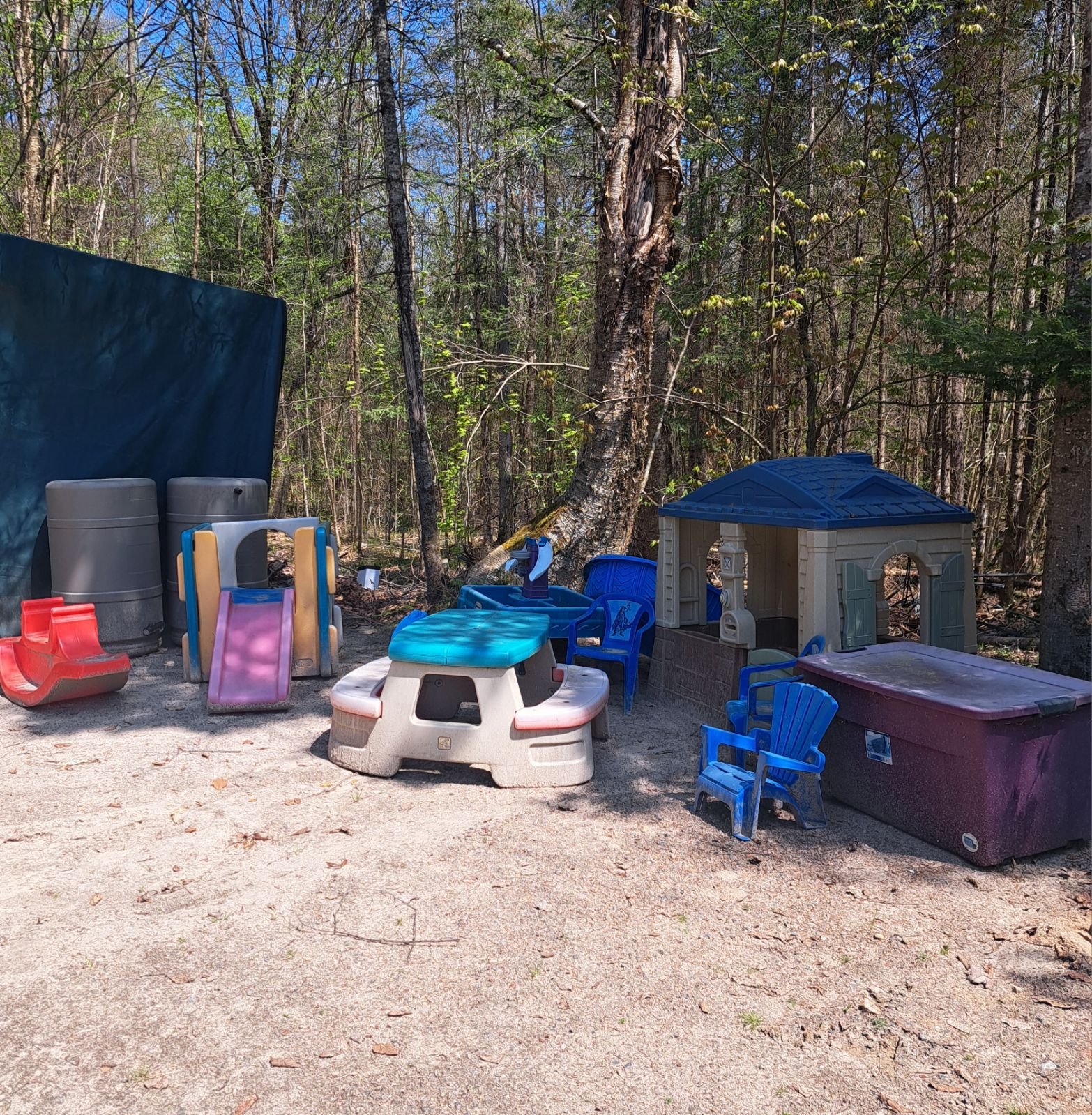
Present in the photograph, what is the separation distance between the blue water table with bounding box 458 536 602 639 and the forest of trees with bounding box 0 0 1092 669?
3.36 ft

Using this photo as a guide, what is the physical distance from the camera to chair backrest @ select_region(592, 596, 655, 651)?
6.20 metres

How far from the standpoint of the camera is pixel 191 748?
5145mm

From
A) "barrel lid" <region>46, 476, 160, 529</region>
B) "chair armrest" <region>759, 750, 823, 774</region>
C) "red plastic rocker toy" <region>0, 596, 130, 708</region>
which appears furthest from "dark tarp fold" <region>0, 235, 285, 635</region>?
"chair armrest" <region>759, 750, 823, 774</region>

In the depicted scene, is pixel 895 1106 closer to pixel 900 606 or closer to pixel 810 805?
pixel 810 805

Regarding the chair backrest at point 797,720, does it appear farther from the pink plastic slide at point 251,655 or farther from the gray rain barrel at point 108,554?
the gray rain barrel at point 108,554

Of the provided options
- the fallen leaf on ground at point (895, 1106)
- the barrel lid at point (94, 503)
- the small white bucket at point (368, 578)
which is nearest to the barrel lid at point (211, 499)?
the barrel lid at point (94, 503)

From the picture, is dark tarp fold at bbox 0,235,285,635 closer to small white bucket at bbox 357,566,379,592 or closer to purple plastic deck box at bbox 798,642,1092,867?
small white bucket at bbox 357,566,379,592

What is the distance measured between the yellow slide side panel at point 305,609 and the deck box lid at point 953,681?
12.6 ft

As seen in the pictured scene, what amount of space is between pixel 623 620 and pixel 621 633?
122 mm

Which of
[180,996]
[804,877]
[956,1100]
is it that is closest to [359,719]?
[180,996]

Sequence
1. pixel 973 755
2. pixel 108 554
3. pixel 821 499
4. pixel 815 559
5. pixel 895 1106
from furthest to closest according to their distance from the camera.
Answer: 1. pixel 108 554
2. pixel 821 499
3. pixel 815 559
4. pixel 973 755
5. pixel 895 1106

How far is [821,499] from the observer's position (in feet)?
16.4

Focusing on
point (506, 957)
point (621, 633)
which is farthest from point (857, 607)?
point (506, 957)

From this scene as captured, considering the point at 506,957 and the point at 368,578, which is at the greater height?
the point at 368,578
